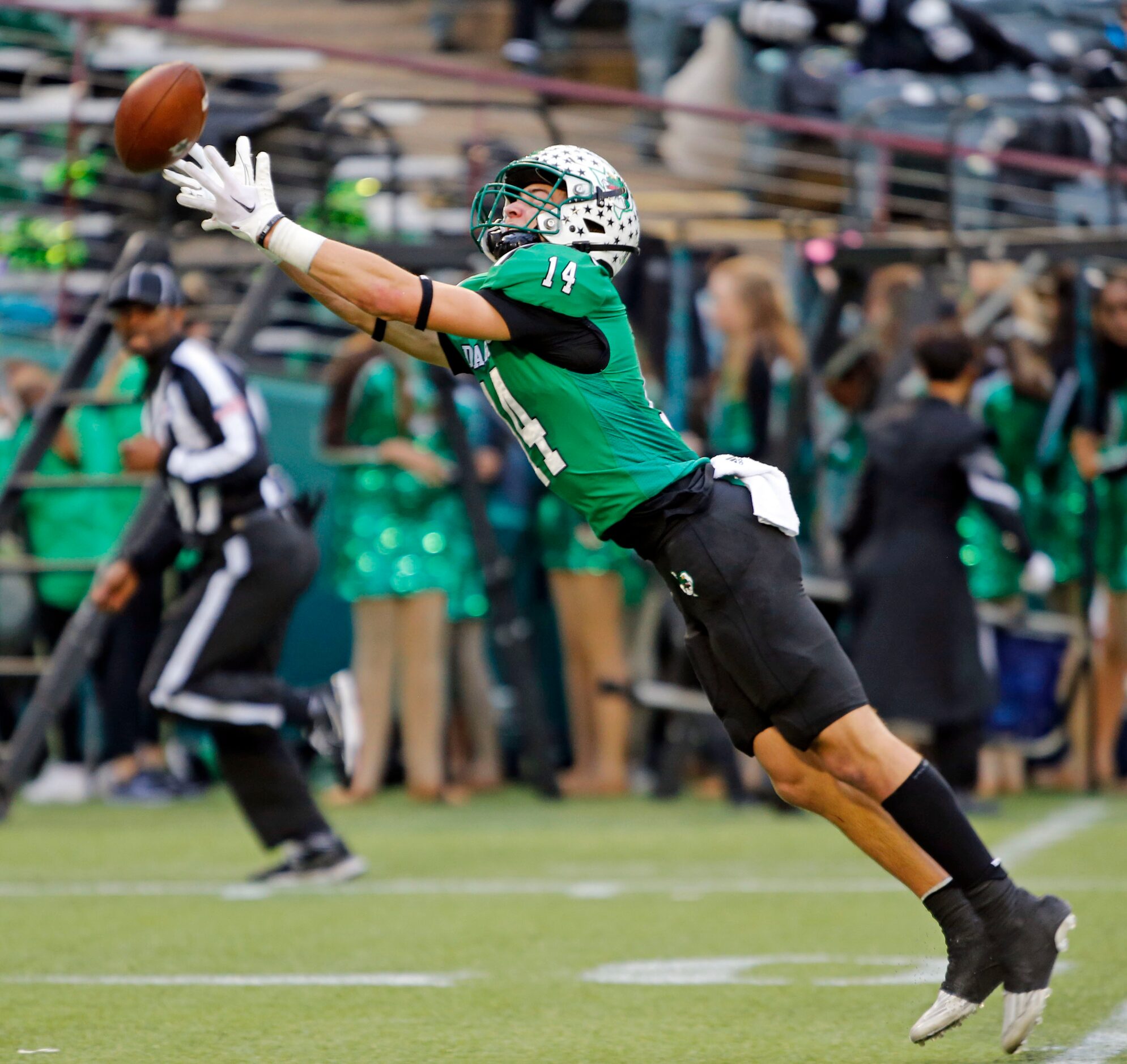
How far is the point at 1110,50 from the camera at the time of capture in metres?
11.2

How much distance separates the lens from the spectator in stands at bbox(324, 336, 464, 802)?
10094 mm

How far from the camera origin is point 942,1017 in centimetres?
415

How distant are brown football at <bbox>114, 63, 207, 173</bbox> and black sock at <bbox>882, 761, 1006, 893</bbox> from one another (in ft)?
7.32

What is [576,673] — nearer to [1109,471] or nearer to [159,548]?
[1109,471]

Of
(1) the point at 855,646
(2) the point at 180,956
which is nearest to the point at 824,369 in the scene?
(1) the point at 855,646

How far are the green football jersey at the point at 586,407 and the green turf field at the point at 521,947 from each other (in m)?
1.21

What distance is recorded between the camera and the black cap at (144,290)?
7.53 m

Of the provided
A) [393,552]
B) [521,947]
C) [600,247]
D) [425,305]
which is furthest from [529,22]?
[425,305]

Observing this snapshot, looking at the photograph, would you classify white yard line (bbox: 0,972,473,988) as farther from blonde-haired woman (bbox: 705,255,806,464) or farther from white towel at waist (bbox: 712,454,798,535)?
blonde-haired woman (bbox: 705,255,806,464)

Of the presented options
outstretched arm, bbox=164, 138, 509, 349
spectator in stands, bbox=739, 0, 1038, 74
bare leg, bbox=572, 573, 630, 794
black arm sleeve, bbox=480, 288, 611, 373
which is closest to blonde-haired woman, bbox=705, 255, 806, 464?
bare leg, bbox=572, 573, 630, 794

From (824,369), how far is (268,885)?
Answer: 15.0 ft

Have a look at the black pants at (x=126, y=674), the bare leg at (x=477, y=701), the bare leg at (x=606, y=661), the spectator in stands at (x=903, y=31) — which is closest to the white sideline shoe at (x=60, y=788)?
the black pants at (x=126, y=674)

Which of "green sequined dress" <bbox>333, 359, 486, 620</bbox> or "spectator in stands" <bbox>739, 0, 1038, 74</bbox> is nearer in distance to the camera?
"green sequined dress" <bbox>333, 359, 486, 620</bbox>

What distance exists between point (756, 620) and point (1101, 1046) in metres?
1.13
